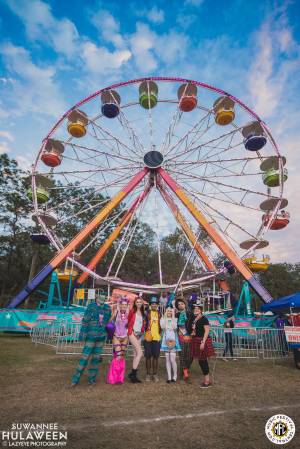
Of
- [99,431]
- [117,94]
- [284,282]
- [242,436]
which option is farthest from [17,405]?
[284,282]

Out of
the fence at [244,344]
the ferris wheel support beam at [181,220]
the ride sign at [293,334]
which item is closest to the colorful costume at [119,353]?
the fence at [244,344]

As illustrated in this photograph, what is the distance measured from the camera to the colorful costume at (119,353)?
589 cm

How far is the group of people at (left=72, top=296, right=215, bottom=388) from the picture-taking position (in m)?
5.75

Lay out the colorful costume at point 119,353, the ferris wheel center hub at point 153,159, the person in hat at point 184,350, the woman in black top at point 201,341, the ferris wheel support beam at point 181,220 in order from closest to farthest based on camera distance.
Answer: the woman in black top at point 201,341, the colorful costume at point 119,353, the person in hat at point 184,350, the ferris wheel center hub at point 153,159, the ferris wheel support beam at point 181,220

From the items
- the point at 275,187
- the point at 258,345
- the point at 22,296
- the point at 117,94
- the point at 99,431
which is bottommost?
the point at 99,431

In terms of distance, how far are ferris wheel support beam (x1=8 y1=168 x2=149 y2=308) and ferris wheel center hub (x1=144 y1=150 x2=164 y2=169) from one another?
3.23 ft

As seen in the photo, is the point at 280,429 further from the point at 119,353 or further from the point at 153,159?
the point at 153,159

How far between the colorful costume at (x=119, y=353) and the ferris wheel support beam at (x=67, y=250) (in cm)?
1039

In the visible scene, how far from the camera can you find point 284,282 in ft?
164

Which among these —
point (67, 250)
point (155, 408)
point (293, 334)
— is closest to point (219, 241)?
point (293, 334)

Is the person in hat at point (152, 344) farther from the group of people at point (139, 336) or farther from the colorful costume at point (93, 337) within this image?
the colorful costume at point (93, 337)

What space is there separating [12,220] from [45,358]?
2537 cm

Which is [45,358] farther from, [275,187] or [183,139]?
[275,187]

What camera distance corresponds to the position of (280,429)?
3414mm
